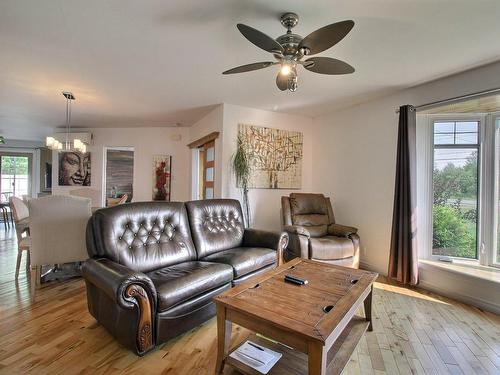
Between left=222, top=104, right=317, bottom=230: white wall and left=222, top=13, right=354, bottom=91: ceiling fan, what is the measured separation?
184cm

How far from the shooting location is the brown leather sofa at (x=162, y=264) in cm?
165

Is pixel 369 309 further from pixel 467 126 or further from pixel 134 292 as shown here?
pixel 467 126

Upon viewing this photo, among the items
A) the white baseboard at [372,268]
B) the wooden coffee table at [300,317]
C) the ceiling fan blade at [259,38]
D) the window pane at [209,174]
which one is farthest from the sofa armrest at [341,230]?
the ceiling fan blade at [259,38]

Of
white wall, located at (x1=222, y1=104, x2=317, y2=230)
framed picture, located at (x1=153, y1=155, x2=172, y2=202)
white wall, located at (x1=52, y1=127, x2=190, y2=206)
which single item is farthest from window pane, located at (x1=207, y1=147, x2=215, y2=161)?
framed picture, located at (x1=153, y1=155, x2=172, y2=202)

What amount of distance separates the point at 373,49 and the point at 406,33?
0.27 metres

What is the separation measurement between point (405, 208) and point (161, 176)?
4553 mm

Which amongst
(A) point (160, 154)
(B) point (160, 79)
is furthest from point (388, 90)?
(A) point (160, 154)

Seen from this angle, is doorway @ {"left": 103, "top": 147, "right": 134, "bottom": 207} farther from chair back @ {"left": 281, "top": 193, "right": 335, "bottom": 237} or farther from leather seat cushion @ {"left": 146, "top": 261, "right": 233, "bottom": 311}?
leather seat cushion @ {"left": 146, "top": 261, "right": 233, "bottom": 311}

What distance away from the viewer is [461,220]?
2.98 m

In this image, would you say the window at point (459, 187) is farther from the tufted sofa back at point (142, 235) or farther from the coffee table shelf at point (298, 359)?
the tufted sofa back at point (142, 235)

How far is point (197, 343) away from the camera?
1874mm

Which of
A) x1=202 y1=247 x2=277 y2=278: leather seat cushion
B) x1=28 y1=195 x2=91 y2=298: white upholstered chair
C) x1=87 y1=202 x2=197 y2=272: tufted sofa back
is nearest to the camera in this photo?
x1=87 y1=202 x2=197 y2=272: tufted sofa back

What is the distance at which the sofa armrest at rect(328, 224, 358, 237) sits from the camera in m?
3.38

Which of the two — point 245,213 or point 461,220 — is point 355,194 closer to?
point 461,220
